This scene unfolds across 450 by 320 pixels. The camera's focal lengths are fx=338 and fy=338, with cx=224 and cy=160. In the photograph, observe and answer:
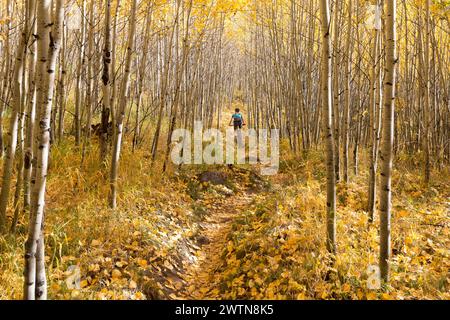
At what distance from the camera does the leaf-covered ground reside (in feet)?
10.5

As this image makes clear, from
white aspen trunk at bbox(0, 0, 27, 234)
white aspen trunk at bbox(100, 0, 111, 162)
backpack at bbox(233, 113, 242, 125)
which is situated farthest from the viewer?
backpack at bbox(233, 113, 242, 125)

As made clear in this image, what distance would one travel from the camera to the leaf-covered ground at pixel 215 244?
10.5 ft

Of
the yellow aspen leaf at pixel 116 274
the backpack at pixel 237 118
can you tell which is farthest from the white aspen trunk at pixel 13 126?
the backpack at pixel 237 118

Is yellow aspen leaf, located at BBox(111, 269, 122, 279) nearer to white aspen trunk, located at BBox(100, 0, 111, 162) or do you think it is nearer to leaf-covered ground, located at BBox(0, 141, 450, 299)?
leaf-covered ground, located at BBox(0, 141, 450, 299)

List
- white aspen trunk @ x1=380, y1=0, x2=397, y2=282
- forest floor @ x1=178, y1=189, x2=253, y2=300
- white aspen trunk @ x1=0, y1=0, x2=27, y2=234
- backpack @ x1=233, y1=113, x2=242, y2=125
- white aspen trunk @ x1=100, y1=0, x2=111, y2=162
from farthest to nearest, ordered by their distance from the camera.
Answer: backpack @ x1=233, y1=113, x2=242, y2=125
white aspen trunk @ x1=100, y1=0, x2=111, y2=162
forest floor @ x1=178, y1=189, x2=253, y2=300
white aspen trunk @ x1=0, y1=0, x2=27, y2=234
white aspen trunk @ x1=380, y1=0, x2=397, y2=282

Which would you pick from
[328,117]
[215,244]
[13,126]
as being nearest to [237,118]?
[215,244]

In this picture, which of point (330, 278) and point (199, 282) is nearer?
point (330, 278)

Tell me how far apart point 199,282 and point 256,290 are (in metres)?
0.84

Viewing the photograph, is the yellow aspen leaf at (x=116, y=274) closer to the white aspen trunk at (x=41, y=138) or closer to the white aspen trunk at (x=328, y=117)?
the white aspen trunk at (x=41, y=138)

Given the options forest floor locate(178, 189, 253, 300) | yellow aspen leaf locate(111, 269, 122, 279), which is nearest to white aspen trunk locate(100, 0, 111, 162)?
forest floor locate(178, 189, 253, 300)

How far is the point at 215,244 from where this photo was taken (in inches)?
201
